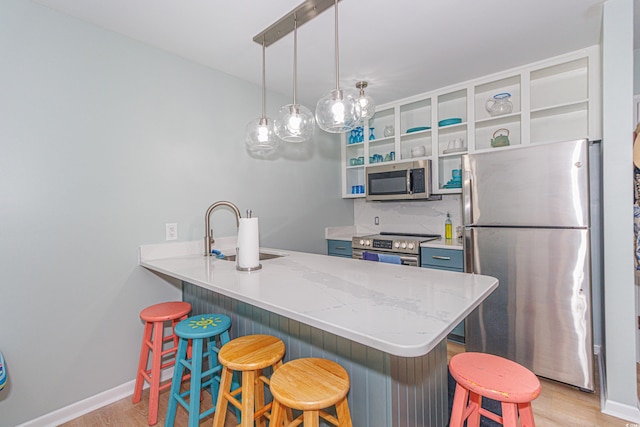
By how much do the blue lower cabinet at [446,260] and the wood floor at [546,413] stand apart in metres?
0.72

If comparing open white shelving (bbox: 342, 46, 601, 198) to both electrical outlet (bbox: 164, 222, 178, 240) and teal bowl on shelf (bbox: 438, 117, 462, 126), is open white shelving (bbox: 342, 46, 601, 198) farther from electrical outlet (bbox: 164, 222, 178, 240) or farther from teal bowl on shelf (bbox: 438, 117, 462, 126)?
electrical outlet (bbox: 164, 222, 178, 240)

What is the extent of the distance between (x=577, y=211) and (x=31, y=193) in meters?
3.19

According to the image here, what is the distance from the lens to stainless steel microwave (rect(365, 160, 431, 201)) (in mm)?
2969

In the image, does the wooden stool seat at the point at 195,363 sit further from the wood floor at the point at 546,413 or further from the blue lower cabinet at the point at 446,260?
the blue lower cabinet at the point at 446,260

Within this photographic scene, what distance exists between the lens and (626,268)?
5.63ft

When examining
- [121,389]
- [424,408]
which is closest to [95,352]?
[121,389]

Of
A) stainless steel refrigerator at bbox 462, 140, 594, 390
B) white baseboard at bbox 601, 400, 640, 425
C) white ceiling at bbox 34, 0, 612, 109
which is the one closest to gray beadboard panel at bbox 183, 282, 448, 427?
stainless steel refrigerator at bbox 462, 140, 594, 390

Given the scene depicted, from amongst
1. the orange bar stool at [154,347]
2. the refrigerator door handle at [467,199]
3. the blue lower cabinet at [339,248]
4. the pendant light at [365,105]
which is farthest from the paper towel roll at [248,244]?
the blue lower cabinet at [339,248]

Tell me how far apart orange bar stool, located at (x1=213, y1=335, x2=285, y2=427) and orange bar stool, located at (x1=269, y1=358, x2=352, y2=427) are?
124 millimetres

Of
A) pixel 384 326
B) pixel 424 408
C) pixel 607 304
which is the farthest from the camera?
pixel 607 304

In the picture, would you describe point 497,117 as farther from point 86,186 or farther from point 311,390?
point 86,186

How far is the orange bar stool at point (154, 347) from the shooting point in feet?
5.60

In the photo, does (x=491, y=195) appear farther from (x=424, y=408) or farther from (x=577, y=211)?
(x=424, y=408)

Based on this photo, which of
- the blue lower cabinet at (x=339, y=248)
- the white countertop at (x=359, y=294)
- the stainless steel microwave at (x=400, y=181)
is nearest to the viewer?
the white countertop at (x=359, y=294)
